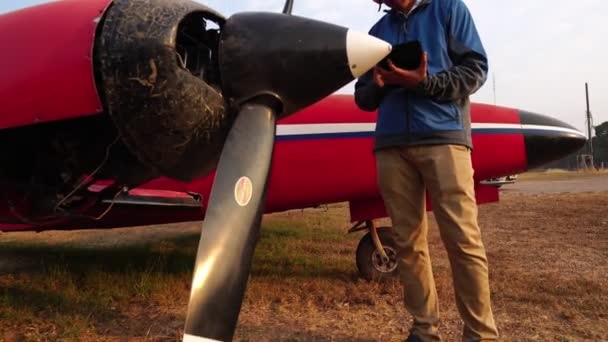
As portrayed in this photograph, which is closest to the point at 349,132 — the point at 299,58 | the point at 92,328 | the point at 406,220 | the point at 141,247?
the point at 406,220

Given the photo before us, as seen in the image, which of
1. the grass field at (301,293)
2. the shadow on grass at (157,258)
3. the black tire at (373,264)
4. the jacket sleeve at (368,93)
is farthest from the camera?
the shadow on grass at (157,258)

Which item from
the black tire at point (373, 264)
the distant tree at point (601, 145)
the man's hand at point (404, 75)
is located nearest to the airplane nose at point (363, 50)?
the man's hand at point (404, 75)

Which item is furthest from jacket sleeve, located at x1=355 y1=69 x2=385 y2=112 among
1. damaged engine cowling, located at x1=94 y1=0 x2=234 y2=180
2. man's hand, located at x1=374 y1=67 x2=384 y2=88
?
damaged engine cowling, located at x1=94 y1=0 x2=234 y2=180

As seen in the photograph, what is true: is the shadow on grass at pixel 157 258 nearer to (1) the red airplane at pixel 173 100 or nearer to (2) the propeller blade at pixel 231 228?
(1) the red airplane at pixel 173 100

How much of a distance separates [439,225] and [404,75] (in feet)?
2.57

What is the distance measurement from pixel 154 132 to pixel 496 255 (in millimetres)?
4409

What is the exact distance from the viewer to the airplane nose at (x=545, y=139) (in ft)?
14.6

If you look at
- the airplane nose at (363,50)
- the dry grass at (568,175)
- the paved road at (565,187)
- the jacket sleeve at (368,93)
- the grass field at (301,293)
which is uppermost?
the airplane nose at (363,50)

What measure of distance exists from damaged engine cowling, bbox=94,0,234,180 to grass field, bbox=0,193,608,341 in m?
1.35

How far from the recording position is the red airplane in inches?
72.9

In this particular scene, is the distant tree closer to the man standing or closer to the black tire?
the black tire

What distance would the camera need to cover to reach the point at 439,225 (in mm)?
2312

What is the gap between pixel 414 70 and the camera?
2.20 metres

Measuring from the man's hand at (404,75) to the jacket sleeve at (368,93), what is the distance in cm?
25
